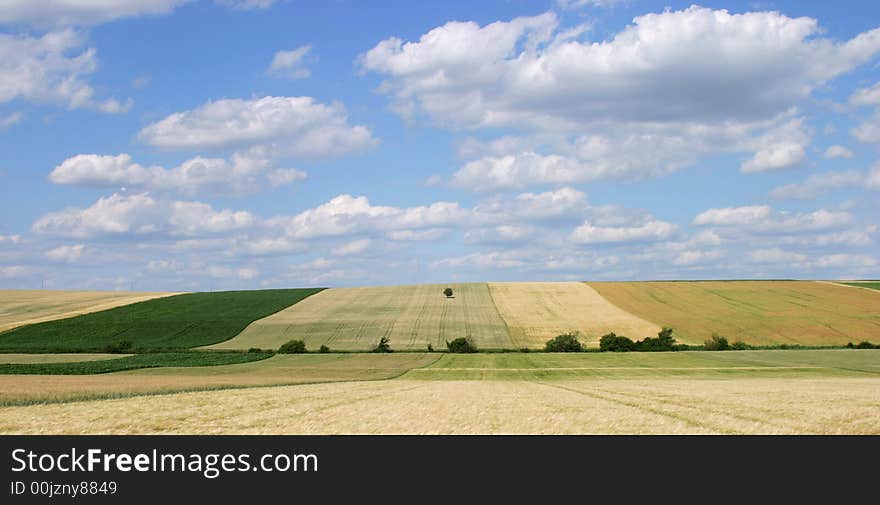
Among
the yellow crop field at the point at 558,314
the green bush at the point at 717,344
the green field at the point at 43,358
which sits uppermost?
the yellow crop field at the point at 558,314

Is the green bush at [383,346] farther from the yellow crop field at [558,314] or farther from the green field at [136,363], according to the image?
the yellow crop field at [558,314]

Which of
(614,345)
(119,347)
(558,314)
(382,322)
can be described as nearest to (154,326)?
(119,347)

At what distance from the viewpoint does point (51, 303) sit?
112312 mm

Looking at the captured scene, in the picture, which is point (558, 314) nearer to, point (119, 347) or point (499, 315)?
point (499, 315)

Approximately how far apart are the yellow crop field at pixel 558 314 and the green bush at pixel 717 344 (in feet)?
20.9

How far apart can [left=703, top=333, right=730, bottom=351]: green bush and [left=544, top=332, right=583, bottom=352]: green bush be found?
13.7m

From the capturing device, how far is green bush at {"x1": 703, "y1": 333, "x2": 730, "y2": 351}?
76.0 meters

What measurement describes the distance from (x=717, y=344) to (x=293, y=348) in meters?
44.9

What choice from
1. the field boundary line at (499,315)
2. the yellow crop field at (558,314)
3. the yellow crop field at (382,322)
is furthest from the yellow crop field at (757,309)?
the yellow crop field at (382,322)

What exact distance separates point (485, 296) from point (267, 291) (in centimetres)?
3942

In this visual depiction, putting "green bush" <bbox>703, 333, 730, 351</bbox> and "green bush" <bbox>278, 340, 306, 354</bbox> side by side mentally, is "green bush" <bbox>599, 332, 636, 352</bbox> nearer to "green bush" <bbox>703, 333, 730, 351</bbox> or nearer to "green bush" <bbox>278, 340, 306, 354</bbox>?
"green bush" <bbox>703, 333, 730, 351</bbox>

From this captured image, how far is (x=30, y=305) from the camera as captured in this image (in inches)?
4343

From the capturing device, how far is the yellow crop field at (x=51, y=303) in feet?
319
